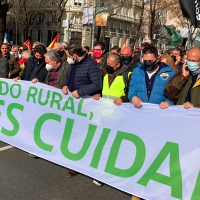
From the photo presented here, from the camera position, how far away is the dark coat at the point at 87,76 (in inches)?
185

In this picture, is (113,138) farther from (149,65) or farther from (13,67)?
(13,67)

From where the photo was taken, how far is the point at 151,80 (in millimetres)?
4266

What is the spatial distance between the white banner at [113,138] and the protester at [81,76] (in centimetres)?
15

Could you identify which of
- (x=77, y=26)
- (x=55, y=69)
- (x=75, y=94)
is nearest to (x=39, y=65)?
(x=55, y=69)

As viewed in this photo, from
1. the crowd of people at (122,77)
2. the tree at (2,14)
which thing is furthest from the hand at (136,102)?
the tree at (2,14)

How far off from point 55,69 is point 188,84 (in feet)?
7.17

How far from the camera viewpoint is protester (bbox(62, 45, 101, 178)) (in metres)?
4.68

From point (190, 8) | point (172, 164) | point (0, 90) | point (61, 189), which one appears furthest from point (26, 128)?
point (190, 8)

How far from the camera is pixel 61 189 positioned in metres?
4.29

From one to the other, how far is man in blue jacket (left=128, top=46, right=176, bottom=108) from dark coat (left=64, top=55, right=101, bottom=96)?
1.89 ft

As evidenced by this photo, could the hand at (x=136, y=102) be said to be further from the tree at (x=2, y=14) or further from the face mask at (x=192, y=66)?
the tree at (x=2, y=14)

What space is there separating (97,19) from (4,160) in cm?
1341

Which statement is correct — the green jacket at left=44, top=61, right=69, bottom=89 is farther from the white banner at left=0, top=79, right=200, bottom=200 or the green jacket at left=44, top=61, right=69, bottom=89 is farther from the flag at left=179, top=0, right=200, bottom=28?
the flag at left=179, top=0, right=200, bottom=28

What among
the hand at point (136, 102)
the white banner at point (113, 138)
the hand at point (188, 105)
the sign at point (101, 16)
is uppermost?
the sign at point (101, 16)
